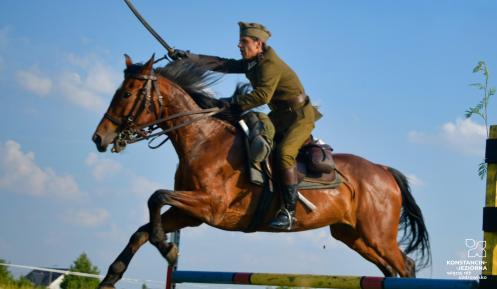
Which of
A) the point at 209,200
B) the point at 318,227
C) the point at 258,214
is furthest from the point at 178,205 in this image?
the point at 318,227

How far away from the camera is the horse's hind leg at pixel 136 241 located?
691cm

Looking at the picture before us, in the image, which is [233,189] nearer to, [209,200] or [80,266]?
[209,200]

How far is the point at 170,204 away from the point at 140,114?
1025mm

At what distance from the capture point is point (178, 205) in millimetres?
7234

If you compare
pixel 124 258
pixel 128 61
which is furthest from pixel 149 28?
pixel 124 258

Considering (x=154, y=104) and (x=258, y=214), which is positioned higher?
(x=154, y=104)

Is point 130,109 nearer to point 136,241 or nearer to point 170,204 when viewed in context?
point 170,204

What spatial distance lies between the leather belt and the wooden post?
262 cm

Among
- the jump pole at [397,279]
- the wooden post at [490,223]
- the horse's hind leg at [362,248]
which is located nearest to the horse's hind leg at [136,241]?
the jump pole at [397,279]

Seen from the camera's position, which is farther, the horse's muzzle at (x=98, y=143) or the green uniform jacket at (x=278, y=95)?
the green uniform jacket at (x=278, y=95)

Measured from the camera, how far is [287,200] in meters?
7.88

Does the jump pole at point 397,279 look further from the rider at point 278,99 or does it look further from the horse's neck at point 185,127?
the horse's neck at point 185,127

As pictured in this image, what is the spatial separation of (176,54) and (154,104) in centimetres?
83

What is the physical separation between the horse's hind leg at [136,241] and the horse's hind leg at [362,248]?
2048 millimetres
